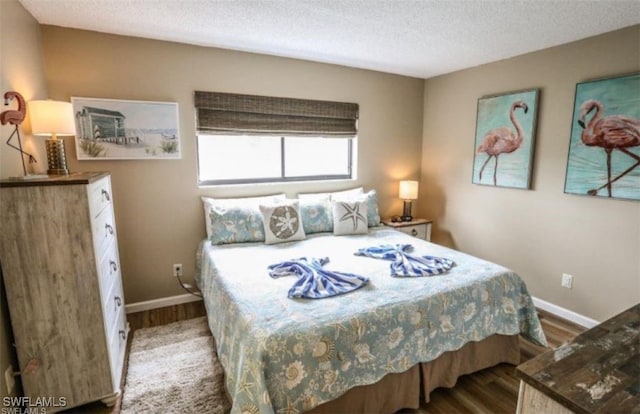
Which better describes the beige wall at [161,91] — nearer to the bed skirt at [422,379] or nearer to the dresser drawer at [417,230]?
the dresser drawer at [417,230]

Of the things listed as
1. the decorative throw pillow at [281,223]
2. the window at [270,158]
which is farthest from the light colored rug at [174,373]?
the window at [270,158]

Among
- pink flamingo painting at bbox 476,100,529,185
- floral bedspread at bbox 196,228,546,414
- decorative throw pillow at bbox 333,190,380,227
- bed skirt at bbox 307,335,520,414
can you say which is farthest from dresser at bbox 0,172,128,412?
pink flamingo painting at bbox 476,100,529,185

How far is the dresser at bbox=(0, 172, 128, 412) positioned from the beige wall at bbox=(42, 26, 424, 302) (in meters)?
1.00

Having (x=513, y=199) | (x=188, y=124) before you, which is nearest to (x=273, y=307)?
(x=188, y=124)

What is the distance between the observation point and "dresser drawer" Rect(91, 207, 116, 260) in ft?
5.74

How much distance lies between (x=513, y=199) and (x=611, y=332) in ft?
7.92

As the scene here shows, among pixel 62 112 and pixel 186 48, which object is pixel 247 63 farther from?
pixel 62 112

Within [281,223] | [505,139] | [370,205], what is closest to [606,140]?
[505,139]

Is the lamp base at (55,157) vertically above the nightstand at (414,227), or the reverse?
the lamp base at (55,157)

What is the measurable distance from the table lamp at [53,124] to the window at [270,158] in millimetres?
1190

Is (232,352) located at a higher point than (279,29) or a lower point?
lower

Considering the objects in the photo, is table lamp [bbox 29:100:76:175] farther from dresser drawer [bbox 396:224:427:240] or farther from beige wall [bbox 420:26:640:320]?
beige wall [bbox 420:26:640:320]

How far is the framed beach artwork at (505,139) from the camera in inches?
117

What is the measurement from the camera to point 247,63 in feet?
9.97
